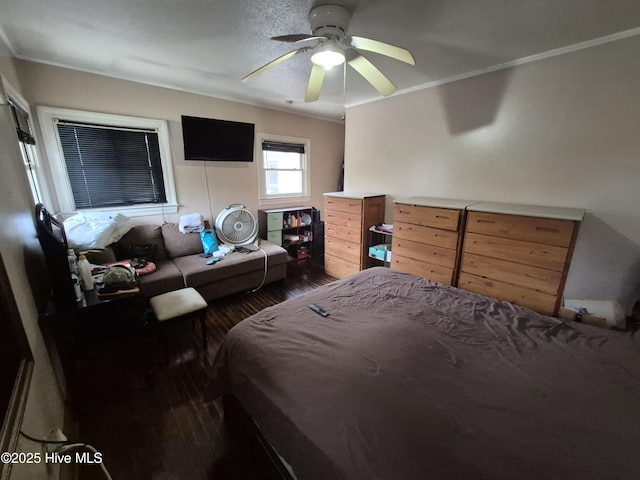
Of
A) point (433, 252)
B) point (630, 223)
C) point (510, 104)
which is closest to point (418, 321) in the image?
point (433, 252)

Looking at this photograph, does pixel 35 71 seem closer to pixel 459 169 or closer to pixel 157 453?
pixel 157 453

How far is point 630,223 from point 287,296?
3134mm

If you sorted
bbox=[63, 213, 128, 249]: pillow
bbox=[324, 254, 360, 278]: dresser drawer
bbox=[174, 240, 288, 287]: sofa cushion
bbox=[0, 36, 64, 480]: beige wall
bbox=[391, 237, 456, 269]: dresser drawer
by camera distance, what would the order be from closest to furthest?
bbox=[0, 36, 64, 480]: beige wall < bbox=[63, 213, 128, 249]: pillow < bbox=[391, 237, 456, 269]: dresser drawer < bbox=[174, 240, 288, 287]: sofa cushion < bbox=[324, 254, 360, 278]: dresser drawer

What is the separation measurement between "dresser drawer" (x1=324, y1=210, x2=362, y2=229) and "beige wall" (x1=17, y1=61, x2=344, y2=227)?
3.99 ft

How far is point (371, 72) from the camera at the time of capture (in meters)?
1.78

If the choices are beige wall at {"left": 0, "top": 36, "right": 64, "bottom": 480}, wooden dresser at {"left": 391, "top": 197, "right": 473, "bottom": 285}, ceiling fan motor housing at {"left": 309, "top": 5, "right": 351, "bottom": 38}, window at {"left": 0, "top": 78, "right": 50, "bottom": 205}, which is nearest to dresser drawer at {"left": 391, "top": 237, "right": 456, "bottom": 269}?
wooden dresser at {"left": 391, "top": 197, "right": 473, "bottom": 285}

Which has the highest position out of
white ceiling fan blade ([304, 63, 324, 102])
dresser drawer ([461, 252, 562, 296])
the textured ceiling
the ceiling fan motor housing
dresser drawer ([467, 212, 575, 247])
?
the textured ceiling

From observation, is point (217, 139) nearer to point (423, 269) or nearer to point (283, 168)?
point (283, 168)

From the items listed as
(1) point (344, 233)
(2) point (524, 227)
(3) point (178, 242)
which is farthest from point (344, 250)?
(3) point (178, 242)

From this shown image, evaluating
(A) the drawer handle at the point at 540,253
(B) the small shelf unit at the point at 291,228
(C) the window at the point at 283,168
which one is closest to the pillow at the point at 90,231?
(B) the small shelf unit at the point at 291,228

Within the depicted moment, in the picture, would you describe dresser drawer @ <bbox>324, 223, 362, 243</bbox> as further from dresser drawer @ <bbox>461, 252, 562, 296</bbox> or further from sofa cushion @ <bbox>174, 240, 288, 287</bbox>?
dresser drawer @ <bbox>461, 252, 562, 296</bbox>

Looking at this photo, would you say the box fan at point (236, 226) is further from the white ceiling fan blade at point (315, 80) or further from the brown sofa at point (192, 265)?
the white ceiling fan blade at point (315, 80)

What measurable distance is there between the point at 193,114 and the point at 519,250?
3.83m

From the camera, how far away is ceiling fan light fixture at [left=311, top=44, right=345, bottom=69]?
1541mm
